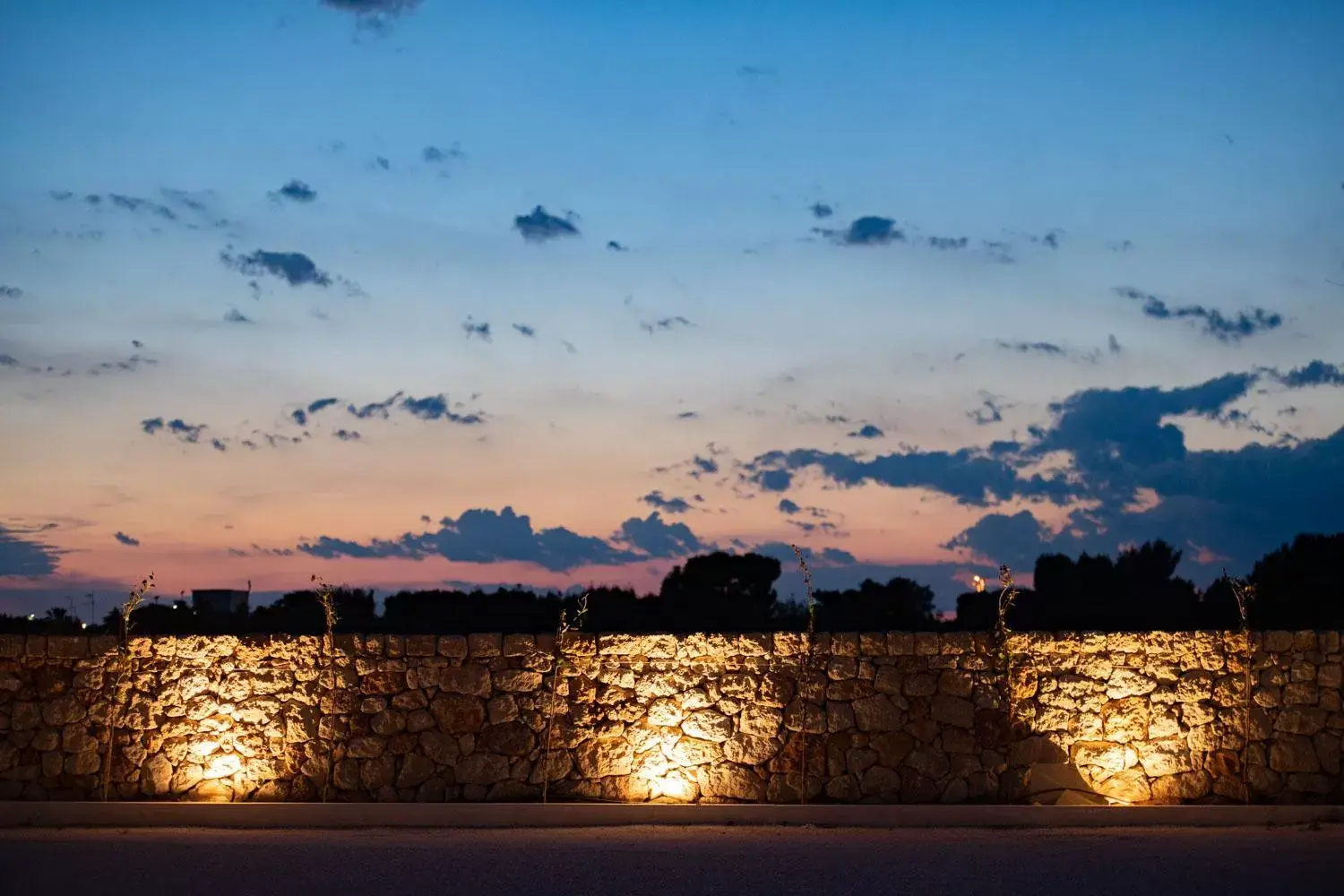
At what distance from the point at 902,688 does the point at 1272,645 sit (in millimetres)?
3464

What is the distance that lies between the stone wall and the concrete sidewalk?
495 millimetres

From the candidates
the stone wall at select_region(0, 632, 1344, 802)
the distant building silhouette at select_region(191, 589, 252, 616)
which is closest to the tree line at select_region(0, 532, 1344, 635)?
the distant building silhouette at select_region(191, 589, 252, 616)

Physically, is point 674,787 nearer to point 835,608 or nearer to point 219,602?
point 219,602

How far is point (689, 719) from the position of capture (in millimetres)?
13117

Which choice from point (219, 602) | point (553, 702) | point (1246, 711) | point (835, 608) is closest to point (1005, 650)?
point (1246, 711)

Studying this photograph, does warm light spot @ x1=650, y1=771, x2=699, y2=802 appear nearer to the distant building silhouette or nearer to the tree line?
the tree line

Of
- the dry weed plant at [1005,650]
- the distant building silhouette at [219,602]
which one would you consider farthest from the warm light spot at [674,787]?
the distant building silhouette at [219,602]

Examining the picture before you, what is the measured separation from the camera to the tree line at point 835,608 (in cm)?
2488

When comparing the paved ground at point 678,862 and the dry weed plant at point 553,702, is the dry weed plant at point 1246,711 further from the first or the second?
the dry weed plant at point 553,702

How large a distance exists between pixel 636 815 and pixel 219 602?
1454 centimetres

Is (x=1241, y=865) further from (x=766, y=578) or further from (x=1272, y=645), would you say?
(x=766, y=578)

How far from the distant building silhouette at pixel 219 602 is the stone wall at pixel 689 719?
1075 centimetres

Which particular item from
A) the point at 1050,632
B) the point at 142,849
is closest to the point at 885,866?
the point at 1050,632

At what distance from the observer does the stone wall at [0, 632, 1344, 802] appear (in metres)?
12.9
